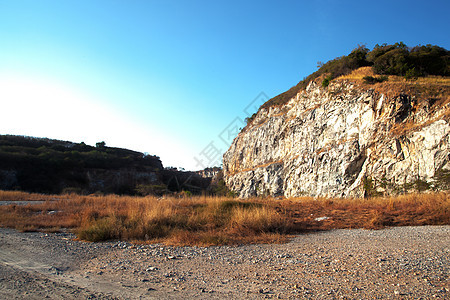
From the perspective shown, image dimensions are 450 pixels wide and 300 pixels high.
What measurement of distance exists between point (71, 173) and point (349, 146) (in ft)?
141

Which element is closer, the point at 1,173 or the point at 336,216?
the point at 336,216

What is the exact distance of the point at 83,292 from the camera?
122 inches

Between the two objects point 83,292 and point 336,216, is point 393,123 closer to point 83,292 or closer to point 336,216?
point 336,216

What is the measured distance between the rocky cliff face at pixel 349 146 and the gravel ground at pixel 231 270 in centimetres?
1342

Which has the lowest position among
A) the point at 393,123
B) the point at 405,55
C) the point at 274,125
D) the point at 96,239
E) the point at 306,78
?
the point at 96,239

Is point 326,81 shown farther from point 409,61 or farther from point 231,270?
point 231,270

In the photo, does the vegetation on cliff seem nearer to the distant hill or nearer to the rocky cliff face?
the rocky cliff face

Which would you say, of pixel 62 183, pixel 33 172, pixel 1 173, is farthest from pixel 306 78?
pixel 1 173

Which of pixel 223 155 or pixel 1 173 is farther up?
pixel 223 155

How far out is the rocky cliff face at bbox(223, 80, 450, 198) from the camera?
655 inches

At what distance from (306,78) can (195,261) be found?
39.7 metres

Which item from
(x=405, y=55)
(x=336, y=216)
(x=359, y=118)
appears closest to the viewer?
(x=336, y=216)

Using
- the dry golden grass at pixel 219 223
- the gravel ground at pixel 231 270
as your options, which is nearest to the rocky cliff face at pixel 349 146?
the dry golden grass at pixel 219 223

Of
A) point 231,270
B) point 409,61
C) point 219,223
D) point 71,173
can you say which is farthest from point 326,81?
point 71,173
